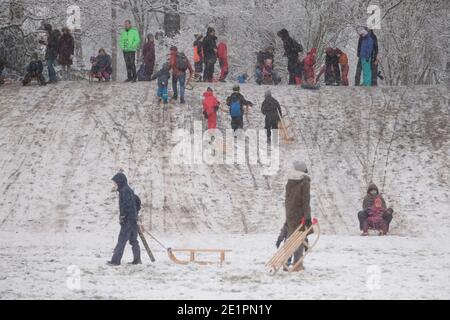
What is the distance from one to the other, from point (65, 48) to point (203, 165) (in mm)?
8285

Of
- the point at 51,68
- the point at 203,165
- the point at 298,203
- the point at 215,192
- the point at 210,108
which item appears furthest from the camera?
the point at 51,68

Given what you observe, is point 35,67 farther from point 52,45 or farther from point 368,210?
point 368,210

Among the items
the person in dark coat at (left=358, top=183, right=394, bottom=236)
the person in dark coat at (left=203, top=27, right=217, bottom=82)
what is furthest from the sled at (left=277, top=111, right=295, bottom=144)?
the person in dark coat at (left=358, top=183, right=394, bottom=236)

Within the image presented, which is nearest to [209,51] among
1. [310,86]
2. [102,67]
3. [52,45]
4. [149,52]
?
[149,52]

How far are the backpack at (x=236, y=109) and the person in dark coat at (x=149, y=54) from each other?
4943mm

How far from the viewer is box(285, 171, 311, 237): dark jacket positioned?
15531 millimetres

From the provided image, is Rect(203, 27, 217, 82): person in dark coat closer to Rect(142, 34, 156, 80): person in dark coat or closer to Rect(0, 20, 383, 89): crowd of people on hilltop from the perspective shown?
Rect(0, 20, 383, 89): crowd of people on hilltop

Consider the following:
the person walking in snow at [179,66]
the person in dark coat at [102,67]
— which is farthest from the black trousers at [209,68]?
the person in dark coat at [102,67]

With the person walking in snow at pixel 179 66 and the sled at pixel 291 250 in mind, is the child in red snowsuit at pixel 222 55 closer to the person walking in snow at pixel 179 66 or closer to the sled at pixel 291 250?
the person walking in snow at pixel 179 66

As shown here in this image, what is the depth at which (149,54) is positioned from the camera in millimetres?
31094

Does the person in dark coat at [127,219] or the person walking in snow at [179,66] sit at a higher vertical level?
the person walking in snow at [179,66]

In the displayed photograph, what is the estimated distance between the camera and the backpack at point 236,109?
27.0 metres

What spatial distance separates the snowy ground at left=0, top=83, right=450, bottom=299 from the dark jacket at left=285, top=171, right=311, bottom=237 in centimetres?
87

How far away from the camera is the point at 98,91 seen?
99.0 feet
